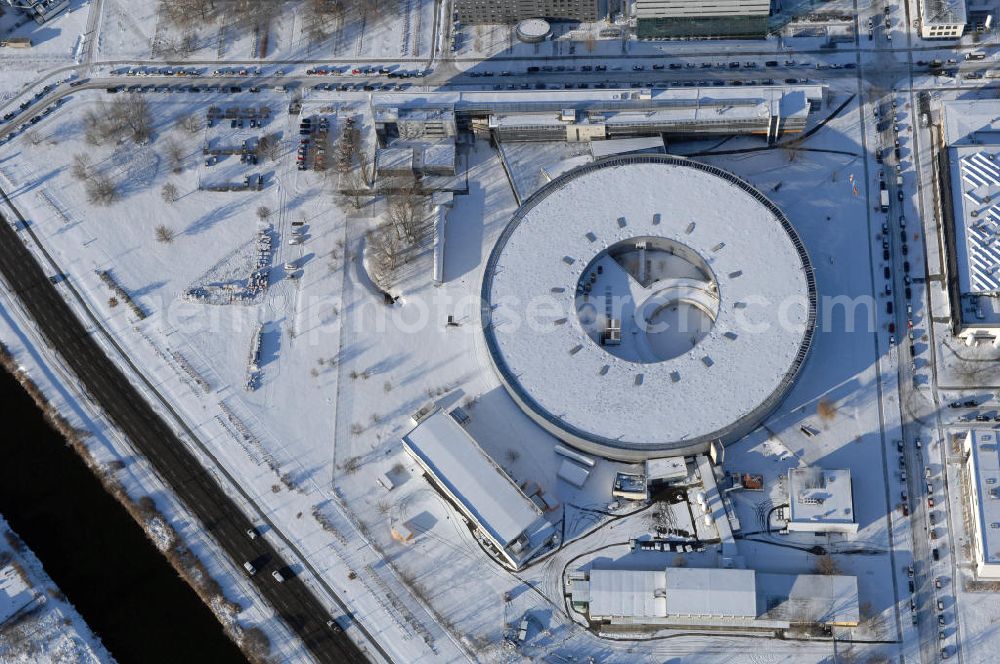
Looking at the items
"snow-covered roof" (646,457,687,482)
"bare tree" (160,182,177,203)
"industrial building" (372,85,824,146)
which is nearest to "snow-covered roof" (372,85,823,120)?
"industrial building" (372,85,824,146)

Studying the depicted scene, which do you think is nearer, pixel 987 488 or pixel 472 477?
pixel 987 488

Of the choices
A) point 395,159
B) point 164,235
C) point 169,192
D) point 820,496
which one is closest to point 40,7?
point 169,192

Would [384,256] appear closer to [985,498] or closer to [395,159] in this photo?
[395,159]

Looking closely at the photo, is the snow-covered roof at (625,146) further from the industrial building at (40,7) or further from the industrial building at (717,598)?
the industrial building at (40,7)

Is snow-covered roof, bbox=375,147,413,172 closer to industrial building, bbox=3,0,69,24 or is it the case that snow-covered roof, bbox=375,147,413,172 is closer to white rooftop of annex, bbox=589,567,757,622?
industrial building, bbox=3,0,69,24

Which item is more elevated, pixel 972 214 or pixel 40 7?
pixel 40 7

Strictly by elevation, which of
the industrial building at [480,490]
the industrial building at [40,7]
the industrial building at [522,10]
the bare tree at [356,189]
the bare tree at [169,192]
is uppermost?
the industrial building at [40,7]

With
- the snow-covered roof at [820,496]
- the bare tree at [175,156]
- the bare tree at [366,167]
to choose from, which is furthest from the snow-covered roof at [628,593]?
the bare tree at [175,156]
